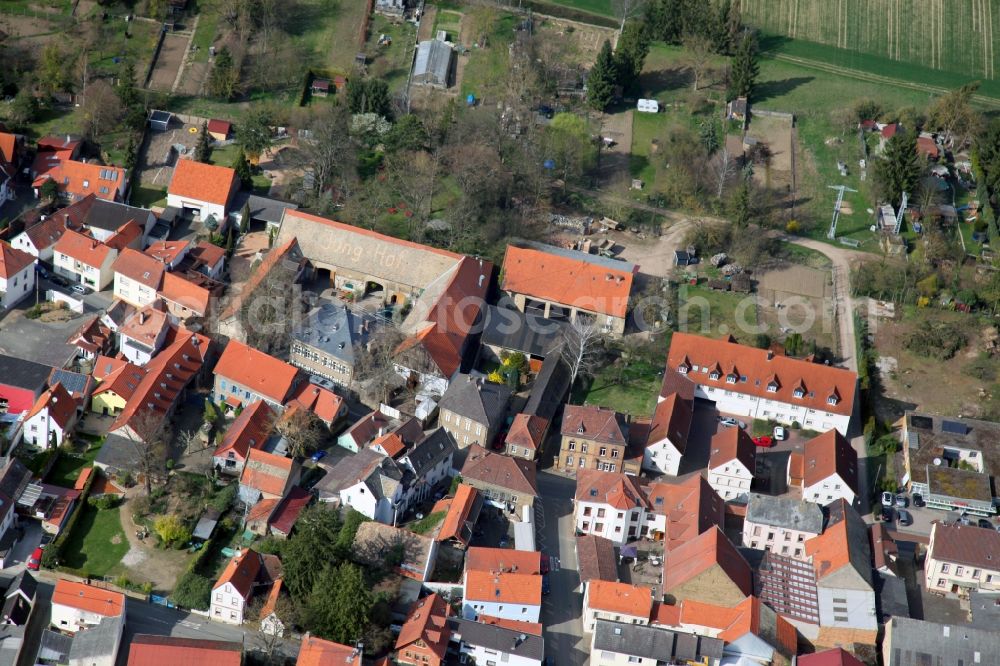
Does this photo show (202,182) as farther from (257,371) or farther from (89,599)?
(89,599)

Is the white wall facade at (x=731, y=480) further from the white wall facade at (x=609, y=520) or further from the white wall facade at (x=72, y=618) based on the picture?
the white wall facade at (x=72, y=618)

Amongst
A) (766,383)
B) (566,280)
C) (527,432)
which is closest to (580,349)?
(566,280)

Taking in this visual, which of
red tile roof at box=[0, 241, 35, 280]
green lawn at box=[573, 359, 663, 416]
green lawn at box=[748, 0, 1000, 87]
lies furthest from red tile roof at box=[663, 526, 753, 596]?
green lawn at box=[748, 0, 1000, 87]

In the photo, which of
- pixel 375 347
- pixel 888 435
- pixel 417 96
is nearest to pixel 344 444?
pixel 375 347

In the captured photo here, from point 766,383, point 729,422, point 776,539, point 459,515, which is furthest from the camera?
point 729,422

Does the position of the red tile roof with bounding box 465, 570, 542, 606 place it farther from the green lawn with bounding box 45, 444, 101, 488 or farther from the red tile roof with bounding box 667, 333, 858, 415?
the green lawn with bounding box 45, 444, 101, 488

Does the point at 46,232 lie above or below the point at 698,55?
below

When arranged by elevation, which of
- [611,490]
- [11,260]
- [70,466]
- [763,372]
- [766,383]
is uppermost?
[11,260]
